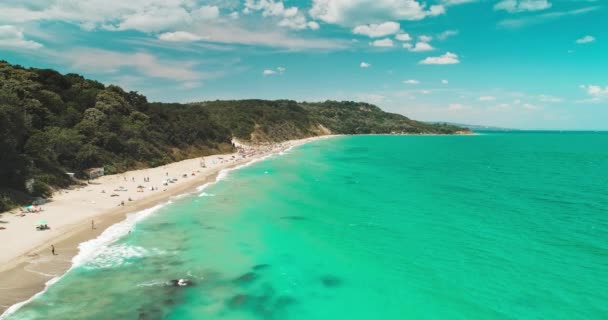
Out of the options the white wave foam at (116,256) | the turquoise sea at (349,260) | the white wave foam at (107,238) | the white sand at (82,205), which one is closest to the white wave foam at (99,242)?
the white wave foam at (107,238)

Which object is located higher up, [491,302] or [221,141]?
[221,141]

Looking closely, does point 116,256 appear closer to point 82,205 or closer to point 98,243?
point 98,243

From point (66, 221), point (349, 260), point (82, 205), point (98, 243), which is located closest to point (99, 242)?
point (98, 243)

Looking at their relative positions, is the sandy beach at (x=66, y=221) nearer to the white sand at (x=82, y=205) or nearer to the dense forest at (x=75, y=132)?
the white sand at (x=82, y=205)

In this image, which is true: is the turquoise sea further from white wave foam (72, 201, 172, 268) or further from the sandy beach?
the sandy beach

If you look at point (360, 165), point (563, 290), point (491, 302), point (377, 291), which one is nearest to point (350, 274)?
point (377, 291)

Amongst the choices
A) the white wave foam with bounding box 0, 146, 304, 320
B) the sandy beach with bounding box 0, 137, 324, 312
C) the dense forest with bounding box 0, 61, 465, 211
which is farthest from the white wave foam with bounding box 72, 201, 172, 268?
the dense forest with bounding box 0, 61, 465, 211

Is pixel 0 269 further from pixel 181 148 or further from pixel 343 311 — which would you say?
pixel 181 148
